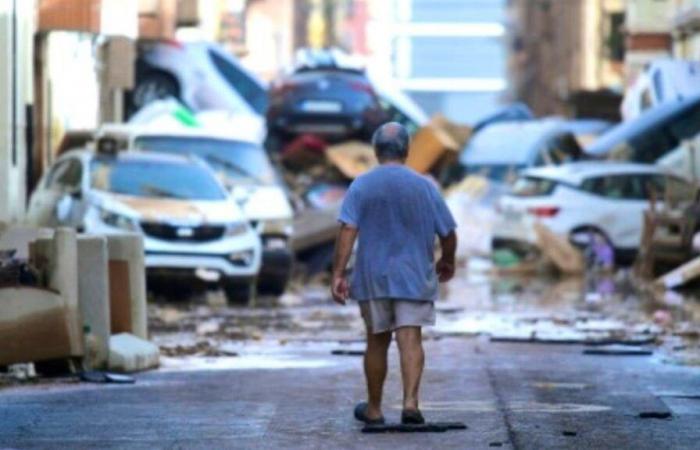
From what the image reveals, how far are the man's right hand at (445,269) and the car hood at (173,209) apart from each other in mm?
14019

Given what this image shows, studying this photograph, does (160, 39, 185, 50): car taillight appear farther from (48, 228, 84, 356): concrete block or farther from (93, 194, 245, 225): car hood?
(48, 228, 84, 356): concrete block

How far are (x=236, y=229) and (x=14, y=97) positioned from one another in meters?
4.65

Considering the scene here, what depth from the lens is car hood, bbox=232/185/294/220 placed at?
3008 centimetres

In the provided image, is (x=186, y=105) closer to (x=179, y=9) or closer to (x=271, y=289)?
(x=179, y=9)

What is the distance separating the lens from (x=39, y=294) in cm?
1598

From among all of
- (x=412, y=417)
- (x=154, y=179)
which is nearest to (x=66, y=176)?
(x=154, y=179)

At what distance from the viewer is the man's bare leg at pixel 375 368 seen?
13.1 m

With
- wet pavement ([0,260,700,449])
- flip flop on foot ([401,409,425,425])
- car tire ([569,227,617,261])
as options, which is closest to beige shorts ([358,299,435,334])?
flip flop on foot ([401,409,425,425])

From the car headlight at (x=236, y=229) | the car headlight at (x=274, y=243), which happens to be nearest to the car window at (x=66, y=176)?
the car headlight at (x=236, y=229)

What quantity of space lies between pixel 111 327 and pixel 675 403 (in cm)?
512

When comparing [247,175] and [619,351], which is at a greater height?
[619,351]

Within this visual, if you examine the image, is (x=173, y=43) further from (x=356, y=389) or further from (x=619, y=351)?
(x=356, y=389)

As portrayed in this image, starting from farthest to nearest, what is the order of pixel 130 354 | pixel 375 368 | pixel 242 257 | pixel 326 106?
pixel 326 106 → pixel 242 257 → pixel 130 354 → pixel 375 368

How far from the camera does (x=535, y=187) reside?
3903 centimetres
